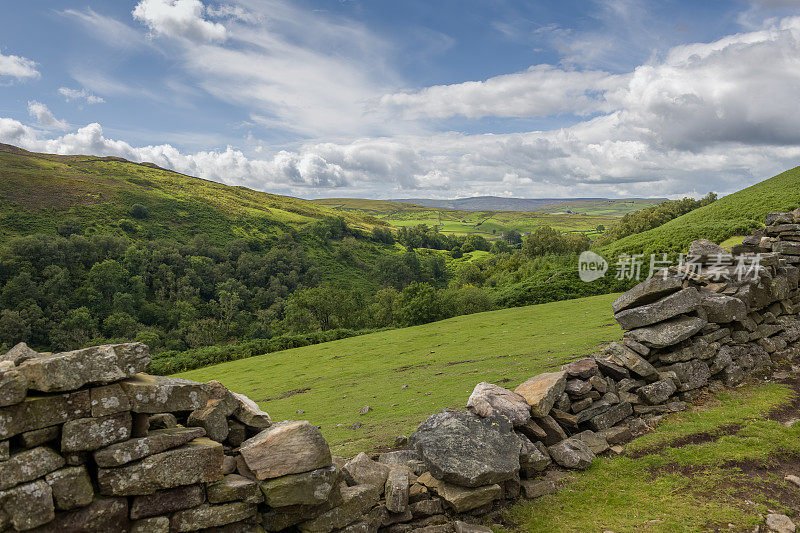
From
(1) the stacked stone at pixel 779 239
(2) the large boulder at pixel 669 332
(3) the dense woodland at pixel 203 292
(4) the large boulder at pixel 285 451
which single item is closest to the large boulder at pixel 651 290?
(2) the large boulder at pixel 669 332

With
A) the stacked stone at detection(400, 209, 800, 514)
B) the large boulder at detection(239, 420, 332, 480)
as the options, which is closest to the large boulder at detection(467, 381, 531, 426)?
the stacked stone at detection(400, 209, 800, 514)

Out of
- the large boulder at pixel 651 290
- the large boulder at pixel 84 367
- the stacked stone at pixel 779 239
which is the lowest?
the large boulder at pixel 84 367

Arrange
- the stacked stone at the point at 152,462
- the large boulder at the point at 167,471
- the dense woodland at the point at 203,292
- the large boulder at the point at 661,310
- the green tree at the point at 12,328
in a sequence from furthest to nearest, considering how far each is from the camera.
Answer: the green tree at the point at 12,328 → the dense woodland at the point at 203,292 → the large boulder at the point at 661,310 → the large boulder at the point at 167,471 → the stacked stone at the point at 152,462

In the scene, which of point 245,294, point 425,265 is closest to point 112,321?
point 245,294

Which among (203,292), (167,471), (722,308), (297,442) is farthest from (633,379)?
(203,292)

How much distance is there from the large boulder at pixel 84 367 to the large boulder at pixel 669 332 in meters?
15.1

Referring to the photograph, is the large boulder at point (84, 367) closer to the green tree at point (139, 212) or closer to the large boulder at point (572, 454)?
the large boulder at point (572, 454)

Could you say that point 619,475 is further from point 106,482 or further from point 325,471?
point 106,482

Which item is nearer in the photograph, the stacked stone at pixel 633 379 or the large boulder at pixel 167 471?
the large boulder at pixel 167 471

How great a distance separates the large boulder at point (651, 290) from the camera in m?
14.9

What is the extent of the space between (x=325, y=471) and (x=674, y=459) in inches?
380

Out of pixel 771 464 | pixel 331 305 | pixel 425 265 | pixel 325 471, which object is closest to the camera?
pixel 325 471

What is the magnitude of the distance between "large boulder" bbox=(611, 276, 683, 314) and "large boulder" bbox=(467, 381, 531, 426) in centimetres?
678

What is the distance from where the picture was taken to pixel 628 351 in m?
14.2
